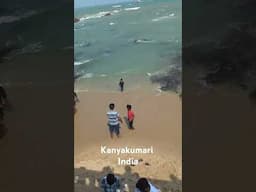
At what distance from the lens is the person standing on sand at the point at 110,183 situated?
2.46 metres

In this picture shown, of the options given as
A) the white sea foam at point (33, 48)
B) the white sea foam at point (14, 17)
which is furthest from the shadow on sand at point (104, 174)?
the white sea foam at point (14, 17)

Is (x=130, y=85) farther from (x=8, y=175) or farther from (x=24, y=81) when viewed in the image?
(x=8, y=175)

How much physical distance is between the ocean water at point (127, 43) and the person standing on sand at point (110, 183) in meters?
0.40

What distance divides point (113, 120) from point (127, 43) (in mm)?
355

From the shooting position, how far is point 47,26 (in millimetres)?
2572

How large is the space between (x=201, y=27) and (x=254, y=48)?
25 cm

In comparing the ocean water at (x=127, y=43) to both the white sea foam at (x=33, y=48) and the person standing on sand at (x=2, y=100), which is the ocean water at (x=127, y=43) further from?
the person standing on sand at (x=2, y=100)

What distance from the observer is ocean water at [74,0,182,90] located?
249 centimetres


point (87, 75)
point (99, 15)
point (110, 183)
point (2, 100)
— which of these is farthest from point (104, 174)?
point (99, 15)

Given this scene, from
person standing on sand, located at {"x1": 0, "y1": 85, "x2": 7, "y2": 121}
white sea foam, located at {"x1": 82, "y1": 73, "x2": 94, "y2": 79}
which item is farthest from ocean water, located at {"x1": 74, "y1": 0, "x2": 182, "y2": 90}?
person standing on sand, located at {"x1": 0, "y1": 85, "x2": 7, "y2": 121}

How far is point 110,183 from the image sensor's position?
2.46 metres

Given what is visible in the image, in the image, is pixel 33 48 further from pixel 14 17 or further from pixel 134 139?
pixel 134 139

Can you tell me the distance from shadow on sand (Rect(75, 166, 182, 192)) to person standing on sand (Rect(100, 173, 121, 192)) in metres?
0.02

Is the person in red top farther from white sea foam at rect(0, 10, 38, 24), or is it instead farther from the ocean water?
white sea foam at rect(0, 10, 38, 24)
